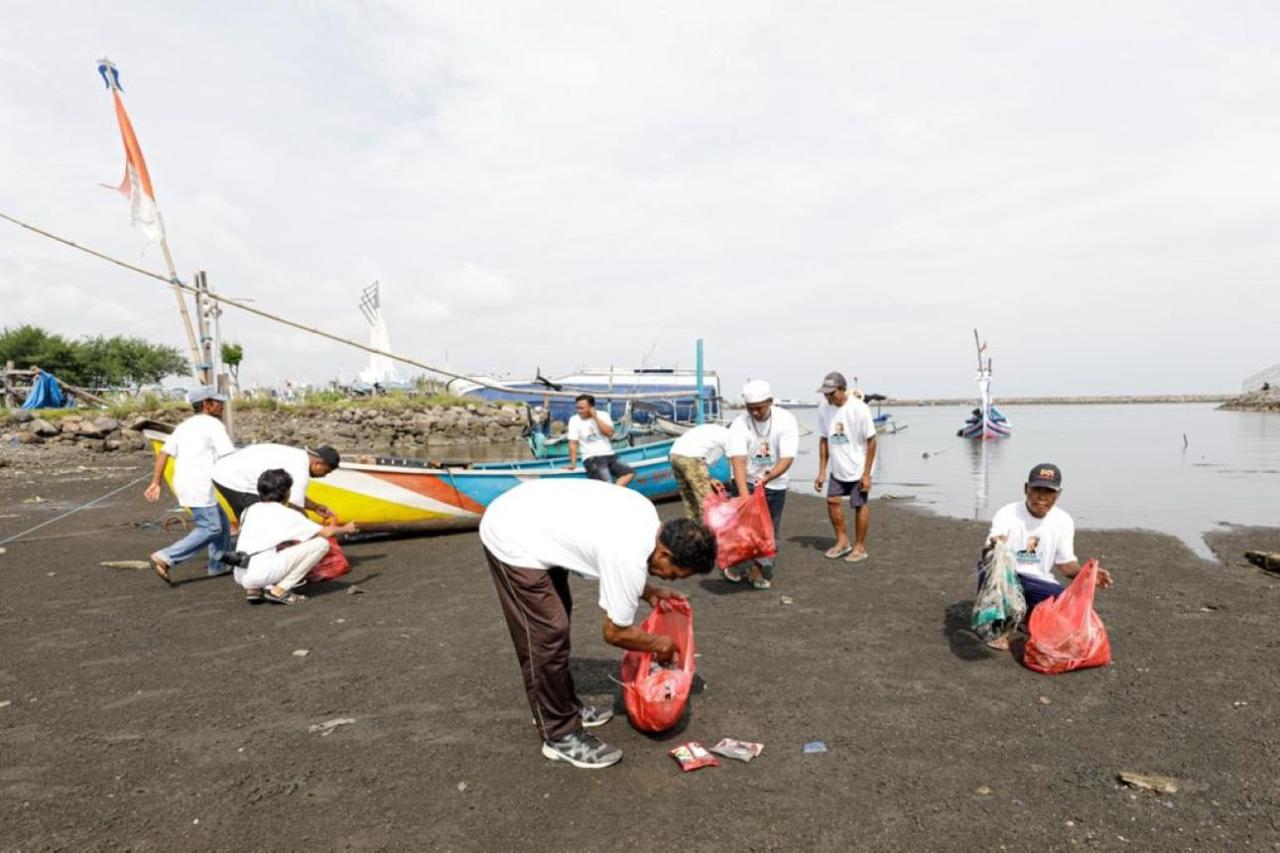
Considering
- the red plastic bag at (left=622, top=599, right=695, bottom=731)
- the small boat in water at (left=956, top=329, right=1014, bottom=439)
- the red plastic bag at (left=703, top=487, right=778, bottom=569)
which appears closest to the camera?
the red plastic bag at (left=622, top=599, right=695, bottom=731)

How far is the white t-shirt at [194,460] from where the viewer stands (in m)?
6.80

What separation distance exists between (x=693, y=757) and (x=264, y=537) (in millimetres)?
4539

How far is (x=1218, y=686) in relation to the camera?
4.21m

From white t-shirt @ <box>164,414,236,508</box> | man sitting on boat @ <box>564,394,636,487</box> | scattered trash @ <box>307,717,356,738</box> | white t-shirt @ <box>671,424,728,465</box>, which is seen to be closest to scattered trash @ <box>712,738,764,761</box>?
scattered trash @ <box>307,717,356,738</box>

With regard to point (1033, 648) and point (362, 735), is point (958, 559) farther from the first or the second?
point (362, 735)

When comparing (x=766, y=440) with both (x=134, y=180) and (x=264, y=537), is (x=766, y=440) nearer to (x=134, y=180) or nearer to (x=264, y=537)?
(x=264, y=537)

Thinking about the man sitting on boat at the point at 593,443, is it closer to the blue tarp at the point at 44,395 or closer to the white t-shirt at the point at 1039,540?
the white t-shirt at the point at 1039,540

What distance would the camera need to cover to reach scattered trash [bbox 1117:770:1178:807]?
3.12 meters

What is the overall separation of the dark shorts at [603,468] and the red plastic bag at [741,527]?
389cm

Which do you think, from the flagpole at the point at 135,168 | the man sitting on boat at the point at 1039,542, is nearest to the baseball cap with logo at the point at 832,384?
the man sitting on boat at the point at 1039,542

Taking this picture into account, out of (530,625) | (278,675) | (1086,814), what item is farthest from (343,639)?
(1086,814)

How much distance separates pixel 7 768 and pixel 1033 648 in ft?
19.3

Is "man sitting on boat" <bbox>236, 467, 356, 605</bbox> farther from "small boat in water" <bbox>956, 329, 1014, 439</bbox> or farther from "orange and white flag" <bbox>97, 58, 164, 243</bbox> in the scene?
"small boat in water" <bbox>956, 329, 1014, 439</bbox>

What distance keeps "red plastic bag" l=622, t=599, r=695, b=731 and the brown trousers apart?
0.35 metres
